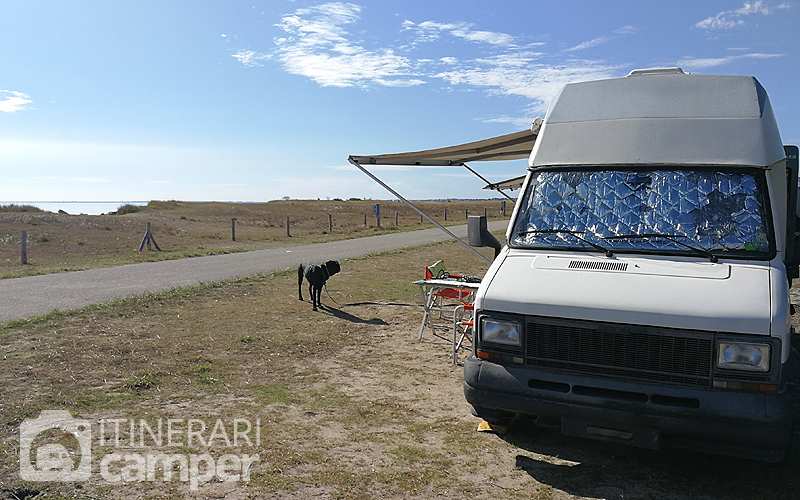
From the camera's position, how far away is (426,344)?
8.21 m

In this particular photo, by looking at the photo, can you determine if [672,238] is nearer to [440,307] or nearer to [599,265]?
[599,265]

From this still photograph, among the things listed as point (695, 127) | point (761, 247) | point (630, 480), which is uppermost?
point (695, 127)

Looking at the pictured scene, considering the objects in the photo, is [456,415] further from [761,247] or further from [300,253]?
[300,253]

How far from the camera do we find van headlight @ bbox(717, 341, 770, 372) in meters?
3.72

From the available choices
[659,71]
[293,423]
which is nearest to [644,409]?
[293,423]

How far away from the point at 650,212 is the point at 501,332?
1.64m

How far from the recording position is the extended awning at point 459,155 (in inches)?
338

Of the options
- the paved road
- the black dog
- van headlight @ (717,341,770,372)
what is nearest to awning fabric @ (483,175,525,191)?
the black dog

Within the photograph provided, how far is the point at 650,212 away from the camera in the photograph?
4.84 meters

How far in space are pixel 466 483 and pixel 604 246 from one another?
2086 millimetres

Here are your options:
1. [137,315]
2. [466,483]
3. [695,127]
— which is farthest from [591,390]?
[137,315]

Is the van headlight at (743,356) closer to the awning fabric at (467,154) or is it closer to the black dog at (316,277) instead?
the awning fabric at (467,154)

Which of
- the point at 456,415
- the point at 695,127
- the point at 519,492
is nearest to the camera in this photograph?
the point at 519,492

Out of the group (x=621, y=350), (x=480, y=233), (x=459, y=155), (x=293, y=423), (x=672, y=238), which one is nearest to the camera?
(x=621, y=350)
